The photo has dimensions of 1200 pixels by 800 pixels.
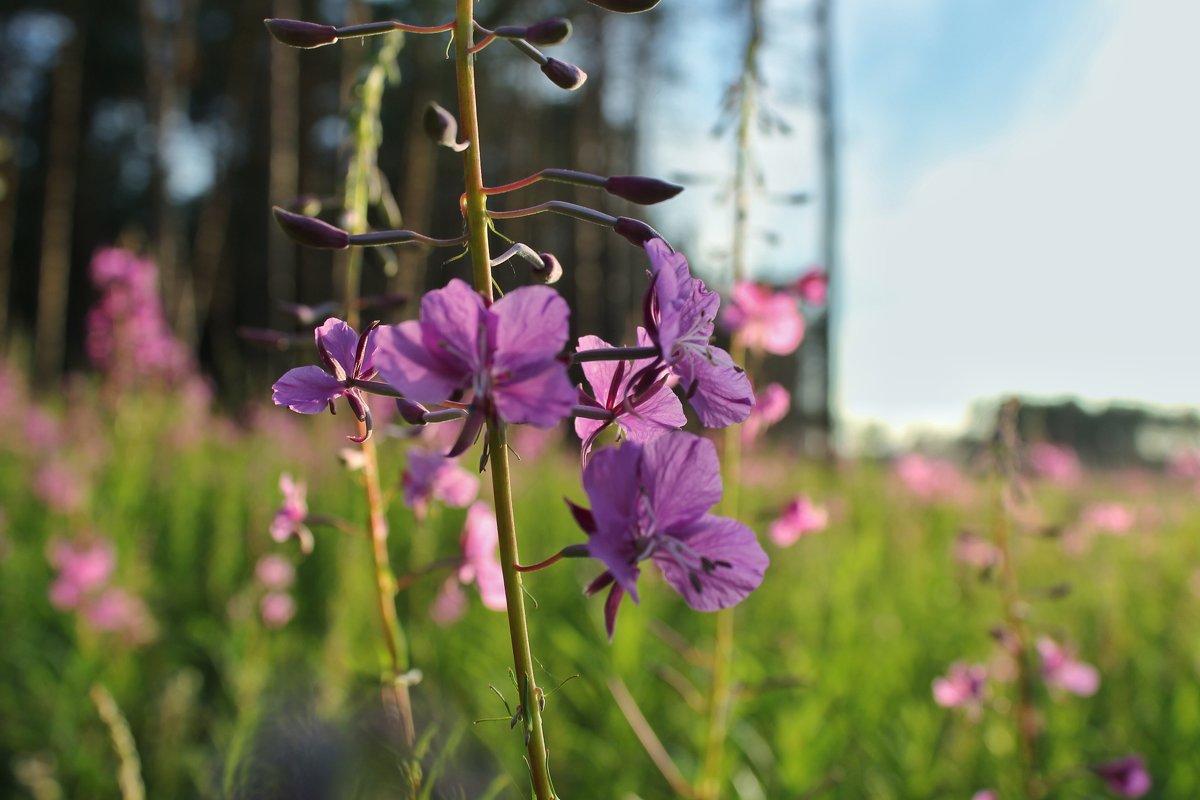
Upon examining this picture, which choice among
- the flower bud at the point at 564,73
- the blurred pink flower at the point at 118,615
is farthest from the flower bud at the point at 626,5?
the blurred pink flower at the point at 118,615

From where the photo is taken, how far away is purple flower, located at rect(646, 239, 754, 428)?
82 centimetres

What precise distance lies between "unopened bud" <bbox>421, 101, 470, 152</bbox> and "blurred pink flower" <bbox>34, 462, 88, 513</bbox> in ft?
15.9

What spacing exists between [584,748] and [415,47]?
628 inches

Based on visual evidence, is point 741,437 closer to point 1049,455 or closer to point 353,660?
point 353,660

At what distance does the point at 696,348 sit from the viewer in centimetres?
88

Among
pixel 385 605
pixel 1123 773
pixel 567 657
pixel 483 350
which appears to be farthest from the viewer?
pixel 567 657

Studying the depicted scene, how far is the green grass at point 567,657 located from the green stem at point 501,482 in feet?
0.15

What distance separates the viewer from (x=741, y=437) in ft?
7.13

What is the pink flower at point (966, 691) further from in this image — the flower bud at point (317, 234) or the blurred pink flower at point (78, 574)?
the blurred pink flower at point (78, 574)

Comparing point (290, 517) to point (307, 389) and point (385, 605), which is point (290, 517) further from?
point (307, 389)

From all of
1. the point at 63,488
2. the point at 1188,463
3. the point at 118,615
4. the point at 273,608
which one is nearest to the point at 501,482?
the point at 273,608

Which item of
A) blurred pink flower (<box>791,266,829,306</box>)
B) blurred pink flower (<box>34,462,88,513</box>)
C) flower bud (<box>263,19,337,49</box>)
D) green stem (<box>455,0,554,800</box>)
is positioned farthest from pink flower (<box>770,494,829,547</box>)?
blurred pink flower (<box>34,462,88,513</box>)

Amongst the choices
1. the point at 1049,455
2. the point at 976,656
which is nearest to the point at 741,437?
the point at 976,656

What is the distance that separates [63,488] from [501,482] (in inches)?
205
